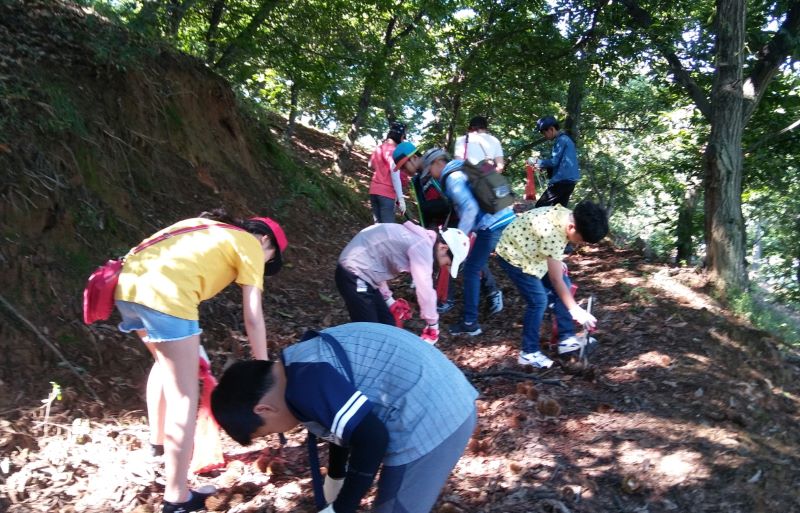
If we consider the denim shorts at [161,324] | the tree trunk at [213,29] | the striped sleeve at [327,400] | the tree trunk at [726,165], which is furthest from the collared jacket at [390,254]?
the tree trunk at [213,29]

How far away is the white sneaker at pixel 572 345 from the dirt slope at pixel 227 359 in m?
0.17

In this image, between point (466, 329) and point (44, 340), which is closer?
point (44, 340)

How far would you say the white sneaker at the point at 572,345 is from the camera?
541 centimetres

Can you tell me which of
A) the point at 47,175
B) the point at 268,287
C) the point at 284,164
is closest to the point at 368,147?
the point at 284,164

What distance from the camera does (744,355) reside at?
569cm

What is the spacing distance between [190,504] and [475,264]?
3697mm

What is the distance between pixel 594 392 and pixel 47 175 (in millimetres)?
5108

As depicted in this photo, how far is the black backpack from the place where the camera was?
551 cm

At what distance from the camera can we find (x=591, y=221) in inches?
175

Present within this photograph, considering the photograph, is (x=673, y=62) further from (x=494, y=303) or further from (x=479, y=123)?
(x=494, y=303)

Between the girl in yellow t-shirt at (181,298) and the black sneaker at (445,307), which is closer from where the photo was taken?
the girl in yellow t-shirt at (181,298)

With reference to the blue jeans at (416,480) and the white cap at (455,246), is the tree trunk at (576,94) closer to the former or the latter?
the white cap at (455,246)

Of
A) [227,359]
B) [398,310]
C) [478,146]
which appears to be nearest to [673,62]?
[478,146]

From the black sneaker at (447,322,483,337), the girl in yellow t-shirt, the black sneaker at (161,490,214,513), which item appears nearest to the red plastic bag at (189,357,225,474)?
the black sneaker at (161,490,214,513)
